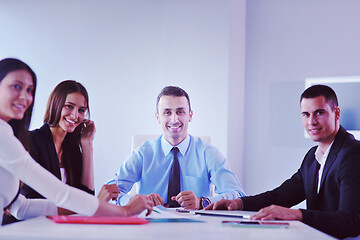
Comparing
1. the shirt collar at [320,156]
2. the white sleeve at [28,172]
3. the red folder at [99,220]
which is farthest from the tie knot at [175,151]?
the white sleeve at [28,172]

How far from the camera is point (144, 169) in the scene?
2.76 metres

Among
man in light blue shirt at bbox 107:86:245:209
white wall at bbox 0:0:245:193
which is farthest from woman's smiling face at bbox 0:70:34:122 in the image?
white wall at bbox 0:0:245:193

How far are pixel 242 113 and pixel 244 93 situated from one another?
20cm

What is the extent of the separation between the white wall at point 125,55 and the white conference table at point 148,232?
2.53 m

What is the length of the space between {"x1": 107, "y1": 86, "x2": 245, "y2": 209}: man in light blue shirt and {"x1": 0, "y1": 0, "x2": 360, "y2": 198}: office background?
1.14 metres

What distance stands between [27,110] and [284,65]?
9.72 ft

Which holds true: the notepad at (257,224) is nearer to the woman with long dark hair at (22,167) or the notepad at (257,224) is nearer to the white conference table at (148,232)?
the white conference table at (148,232)

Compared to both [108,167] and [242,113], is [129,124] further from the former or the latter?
[242,113]

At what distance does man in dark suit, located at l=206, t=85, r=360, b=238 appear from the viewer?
1.69m

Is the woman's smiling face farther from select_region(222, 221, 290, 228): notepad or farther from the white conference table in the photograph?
select_region(222, 221, 290, 228): notepad

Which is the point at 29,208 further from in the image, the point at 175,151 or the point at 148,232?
the point at 175,151

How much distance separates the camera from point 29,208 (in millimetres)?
1705

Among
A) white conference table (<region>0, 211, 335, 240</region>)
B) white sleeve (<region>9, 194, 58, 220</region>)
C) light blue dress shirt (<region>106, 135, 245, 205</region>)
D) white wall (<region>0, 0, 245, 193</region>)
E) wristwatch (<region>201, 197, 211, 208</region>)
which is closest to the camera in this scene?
white conference table (<region>0, 211, 335, 240</region>)

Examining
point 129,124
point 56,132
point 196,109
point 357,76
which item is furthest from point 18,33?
point 357,76
